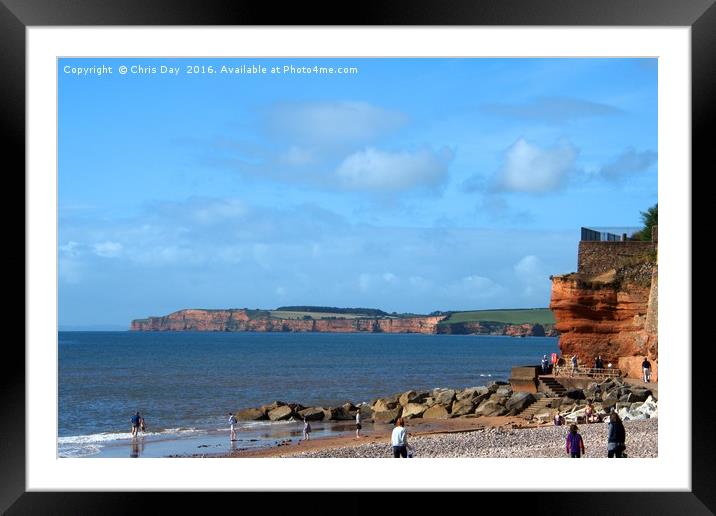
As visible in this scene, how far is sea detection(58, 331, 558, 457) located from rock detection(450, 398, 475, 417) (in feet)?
9.48

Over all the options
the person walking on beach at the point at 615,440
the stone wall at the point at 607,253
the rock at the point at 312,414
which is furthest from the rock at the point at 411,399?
the person walking on beach at the point at 615,440

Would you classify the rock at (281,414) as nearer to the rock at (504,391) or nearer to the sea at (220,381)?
the sea at (220,381)

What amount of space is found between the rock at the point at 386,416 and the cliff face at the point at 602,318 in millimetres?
5041

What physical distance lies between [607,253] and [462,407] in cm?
574

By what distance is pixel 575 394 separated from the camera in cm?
1978

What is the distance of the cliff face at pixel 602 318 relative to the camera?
21250mm

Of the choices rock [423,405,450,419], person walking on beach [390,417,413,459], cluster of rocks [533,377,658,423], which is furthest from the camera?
rock [423,405,450,419]

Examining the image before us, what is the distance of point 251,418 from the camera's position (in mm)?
23703

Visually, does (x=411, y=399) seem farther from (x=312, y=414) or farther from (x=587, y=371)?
(x=587, y=371)

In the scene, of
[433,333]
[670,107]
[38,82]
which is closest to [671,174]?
[670,107]

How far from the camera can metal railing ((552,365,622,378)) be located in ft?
68.3

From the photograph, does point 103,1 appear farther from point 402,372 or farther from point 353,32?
point 402,372

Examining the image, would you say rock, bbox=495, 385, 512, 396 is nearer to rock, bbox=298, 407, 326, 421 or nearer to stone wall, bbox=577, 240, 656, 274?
stone wall, bbox=577, 240, 656, 274

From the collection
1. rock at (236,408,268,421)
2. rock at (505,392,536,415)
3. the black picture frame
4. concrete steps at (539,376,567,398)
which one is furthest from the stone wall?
the black picture frame
